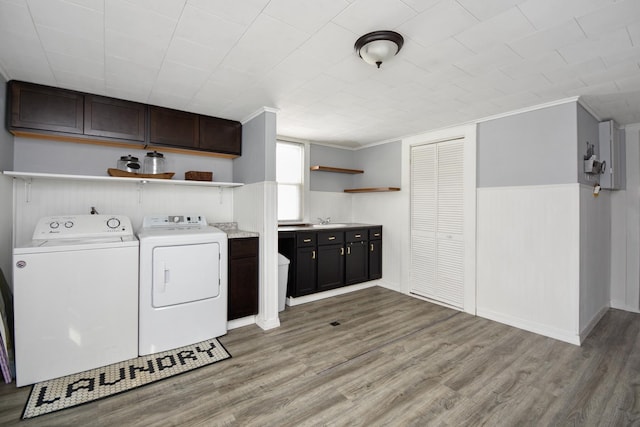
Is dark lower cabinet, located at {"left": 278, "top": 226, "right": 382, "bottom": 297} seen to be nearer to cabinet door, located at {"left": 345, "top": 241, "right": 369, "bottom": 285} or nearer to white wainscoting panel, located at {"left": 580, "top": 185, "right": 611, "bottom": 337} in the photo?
cabinet door, located at {"left": 345, "top": 241, "right": 369, "bottom": 285}

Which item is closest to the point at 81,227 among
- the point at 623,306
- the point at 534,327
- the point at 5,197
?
the point at 5,197

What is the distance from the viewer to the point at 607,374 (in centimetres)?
230

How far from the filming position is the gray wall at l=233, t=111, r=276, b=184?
10.2ft

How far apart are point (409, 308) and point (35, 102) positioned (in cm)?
437

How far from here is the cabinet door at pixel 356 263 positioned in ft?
14.2

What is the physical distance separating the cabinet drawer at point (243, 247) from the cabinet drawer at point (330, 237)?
1090mm

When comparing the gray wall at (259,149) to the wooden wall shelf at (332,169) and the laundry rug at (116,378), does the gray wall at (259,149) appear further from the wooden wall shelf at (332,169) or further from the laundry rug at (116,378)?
the laundry rug at (116,378)

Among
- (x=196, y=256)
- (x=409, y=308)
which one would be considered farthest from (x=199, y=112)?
(x=409, y=308)

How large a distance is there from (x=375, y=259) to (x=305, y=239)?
4.58 feet

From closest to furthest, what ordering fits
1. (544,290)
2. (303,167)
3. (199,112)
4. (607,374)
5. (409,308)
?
1. (607,374)
2. (544,290)
3. (199,112)
4. (409,308)
5. (303,167)

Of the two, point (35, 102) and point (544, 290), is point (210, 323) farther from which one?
point (544, 290)

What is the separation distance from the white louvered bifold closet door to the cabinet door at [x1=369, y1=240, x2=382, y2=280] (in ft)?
1.86

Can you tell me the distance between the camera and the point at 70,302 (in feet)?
7.23

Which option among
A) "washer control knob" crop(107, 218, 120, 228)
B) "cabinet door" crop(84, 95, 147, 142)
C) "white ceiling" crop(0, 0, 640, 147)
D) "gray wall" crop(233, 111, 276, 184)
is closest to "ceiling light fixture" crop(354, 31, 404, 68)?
"white ceiling" crop(0, 0, 640, 147)
